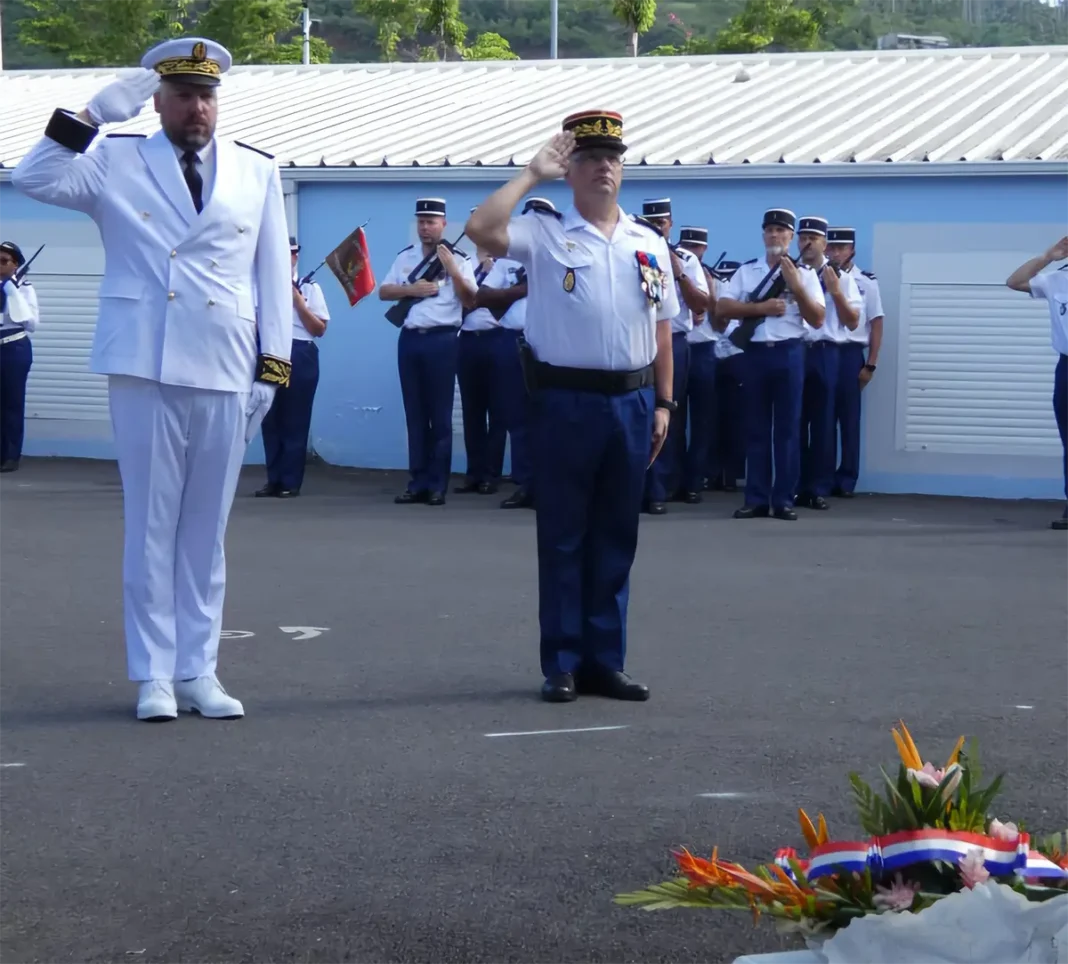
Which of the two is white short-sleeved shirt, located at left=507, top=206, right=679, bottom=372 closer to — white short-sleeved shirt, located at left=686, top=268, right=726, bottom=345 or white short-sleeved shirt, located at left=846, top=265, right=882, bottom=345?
white short-sleeved shirt, located at left=686, top=268, right=726, bottom=345

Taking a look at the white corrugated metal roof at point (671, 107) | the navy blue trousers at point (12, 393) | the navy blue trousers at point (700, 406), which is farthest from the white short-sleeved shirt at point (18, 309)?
the navy blue trousers at point (700, 406)

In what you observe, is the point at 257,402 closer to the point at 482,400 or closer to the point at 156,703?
the point at 156,703

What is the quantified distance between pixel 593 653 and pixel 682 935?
9.52ft

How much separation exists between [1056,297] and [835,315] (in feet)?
6.26

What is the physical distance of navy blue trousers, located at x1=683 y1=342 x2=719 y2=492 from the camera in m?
15.1

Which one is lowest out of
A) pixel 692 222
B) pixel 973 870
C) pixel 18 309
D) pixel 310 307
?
pixel 973 870

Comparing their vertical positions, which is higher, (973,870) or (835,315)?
(835,315)

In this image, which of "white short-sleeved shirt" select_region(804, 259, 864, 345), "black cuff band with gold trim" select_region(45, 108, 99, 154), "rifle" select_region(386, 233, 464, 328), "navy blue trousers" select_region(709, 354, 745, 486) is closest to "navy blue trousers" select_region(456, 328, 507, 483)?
"rifle" select_region(386, 233, 464, 328)

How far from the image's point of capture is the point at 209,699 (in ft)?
21.3

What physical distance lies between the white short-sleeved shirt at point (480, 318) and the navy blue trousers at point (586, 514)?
27.6ft

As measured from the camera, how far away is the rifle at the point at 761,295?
45.8ft

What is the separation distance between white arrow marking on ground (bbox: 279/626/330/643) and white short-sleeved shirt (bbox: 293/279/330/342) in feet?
23.5

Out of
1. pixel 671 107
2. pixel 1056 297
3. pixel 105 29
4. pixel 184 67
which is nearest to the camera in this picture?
pixel 184 67

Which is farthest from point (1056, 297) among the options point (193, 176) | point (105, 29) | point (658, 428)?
point (105, 29)
